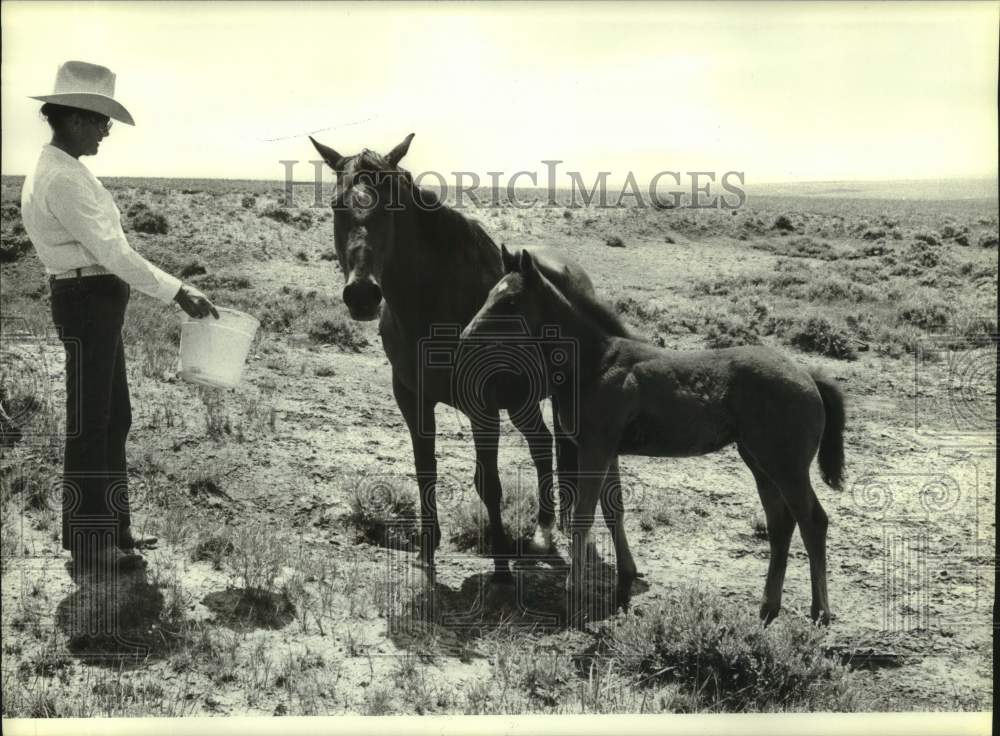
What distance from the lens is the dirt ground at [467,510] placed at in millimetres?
4965

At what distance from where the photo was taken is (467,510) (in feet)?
21.1

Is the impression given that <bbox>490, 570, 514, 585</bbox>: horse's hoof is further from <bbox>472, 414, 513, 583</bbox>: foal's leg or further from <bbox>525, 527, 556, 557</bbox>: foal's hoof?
<bbox>525, 527, 556, 557</bbox>: foal's hoof

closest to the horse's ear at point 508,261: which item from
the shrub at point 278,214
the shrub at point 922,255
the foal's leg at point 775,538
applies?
the foal's leg at point 775,538

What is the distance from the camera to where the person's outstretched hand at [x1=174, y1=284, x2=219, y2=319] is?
16.3ft

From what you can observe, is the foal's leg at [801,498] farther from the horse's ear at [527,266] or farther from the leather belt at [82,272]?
the leather belt at [82,272]

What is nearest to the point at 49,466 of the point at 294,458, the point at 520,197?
the point at 294,458

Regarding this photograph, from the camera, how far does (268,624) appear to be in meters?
5.27

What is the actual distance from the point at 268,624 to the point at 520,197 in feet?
16.2

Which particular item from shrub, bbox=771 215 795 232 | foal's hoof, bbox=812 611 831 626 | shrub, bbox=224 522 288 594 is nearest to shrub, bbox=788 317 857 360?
shrub, bbox=771 215 795 232

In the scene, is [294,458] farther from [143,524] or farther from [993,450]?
[993,450]

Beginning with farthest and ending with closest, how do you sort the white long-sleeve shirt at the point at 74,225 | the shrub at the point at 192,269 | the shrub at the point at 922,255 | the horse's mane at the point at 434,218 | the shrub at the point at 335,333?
the shrub at the point at 192,269 < the shrub at the point at 335,333 < the shrub at the point at 922,255 < the horse's mane at the point at 434,218 < the white long-sleeve shirt at the point at 74,225

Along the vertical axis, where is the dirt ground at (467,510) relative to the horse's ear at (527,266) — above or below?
below

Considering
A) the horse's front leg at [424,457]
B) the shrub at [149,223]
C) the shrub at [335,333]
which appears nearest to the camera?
the horse's front leg at [424,457]

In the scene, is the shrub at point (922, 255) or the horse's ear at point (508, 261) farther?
the shrub at point (922, 255)
